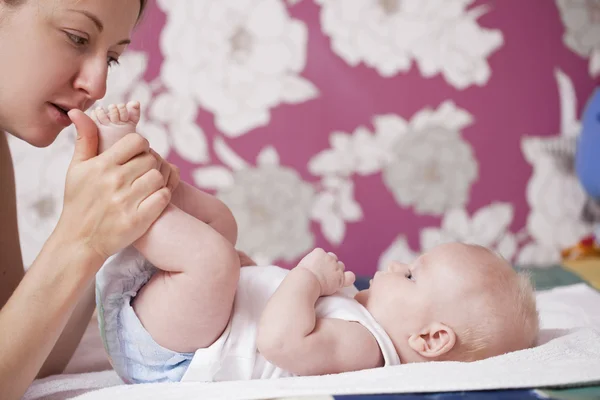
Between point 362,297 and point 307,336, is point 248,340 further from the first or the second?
point 362,297

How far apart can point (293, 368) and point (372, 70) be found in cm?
155

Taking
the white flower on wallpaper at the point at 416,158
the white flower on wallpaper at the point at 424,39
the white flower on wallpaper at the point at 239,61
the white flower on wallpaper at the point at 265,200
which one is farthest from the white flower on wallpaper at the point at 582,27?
the white flower on wallpaper at the point at 265,200

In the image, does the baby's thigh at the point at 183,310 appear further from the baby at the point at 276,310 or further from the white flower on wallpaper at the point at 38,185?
the white flower on wallpaper at the point at 38,185

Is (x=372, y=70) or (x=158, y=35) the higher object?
(x=158, y=35)

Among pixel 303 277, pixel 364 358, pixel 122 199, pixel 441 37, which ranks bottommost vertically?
pixel 364 358

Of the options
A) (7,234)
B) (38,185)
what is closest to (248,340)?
(7,234)

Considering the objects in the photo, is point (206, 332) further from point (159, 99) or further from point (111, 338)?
point (159, 99)

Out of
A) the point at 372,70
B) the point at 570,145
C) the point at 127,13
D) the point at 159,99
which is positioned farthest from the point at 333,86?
the point at 127,13

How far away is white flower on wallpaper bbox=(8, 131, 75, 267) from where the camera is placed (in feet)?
7.57

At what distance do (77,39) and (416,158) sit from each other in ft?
5.09

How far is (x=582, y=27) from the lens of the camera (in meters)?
2.42

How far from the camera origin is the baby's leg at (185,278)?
1005 millimetres

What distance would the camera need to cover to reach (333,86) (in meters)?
2.37

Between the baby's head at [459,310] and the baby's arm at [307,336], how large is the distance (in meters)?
0.08
